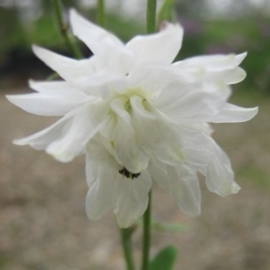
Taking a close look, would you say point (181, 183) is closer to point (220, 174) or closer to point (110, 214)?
point (220, 174)

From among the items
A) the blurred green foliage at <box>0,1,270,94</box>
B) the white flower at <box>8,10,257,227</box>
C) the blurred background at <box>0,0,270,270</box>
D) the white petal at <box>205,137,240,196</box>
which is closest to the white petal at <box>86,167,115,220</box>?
the white flower at <box>8,10,257,227</box>

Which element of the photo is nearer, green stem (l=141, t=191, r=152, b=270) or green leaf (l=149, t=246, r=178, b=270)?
green stem (l=141, t=191, r=152, b=270)

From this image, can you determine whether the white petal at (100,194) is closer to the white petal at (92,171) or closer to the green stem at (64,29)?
the white petal at (92,171)

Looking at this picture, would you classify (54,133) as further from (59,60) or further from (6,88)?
(6,88)

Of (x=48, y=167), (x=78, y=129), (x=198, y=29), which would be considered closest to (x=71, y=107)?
(x=78, y=129)

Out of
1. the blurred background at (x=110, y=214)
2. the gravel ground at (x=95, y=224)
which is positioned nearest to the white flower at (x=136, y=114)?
the blurred background at (x=110, y=214)

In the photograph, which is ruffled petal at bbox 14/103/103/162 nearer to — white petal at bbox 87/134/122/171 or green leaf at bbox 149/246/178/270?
white petal at bbox 87/134/122/171

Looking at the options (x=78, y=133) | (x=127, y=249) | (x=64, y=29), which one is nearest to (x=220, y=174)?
(x=78, y=133)
